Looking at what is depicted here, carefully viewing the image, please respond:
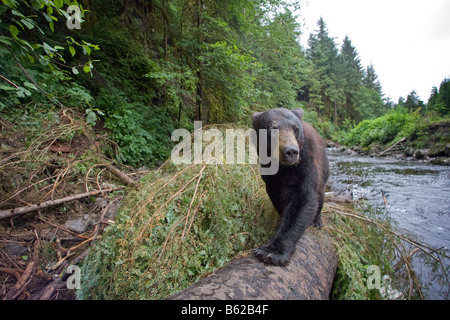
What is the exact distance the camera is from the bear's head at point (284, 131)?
1940 millimetres

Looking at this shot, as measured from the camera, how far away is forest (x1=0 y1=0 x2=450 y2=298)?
6.60 ft

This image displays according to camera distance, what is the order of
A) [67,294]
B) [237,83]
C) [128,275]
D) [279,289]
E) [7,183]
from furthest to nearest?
[237,83] < [7,183] < [67,294] < [128,275] < [279,289]

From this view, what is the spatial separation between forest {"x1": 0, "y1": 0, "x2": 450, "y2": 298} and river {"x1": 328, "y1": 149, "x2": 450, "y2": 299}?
72.2 inches

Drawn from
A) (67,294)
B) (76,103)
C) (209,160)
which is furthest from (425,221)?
(76,103)

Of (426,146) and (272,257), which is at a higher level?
(426,146)

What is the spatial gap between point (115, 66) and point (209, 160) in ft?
19.4

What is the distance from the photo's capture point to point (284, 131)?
2154 mm

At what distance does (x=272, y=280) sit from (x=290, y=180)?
1.08 meters

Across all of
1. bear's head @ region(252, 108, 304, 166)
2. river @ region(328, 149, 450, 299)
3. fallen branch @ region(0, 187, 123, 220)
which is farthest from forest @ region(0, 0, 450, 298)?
river @ region(328, 149, 450, 299)

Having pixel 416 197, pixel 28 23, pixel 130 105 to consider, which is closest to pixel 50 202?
pixel 28 23

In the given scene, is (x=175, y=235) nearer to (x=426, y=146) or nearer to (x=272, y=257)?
(x=272, y=257)

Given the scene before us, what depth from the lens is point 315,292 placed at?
155 cm

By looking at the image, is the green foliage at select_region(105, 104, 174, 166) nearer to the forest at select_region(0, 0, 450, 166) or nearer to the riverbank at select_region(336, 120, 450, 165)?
the forest at select_region(0, 0, 450, 166)
